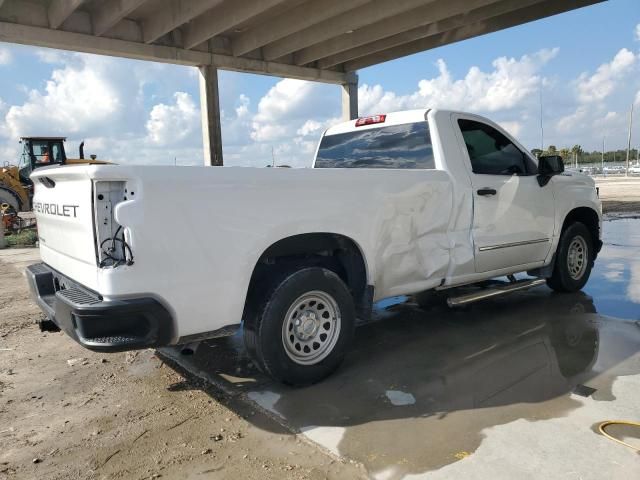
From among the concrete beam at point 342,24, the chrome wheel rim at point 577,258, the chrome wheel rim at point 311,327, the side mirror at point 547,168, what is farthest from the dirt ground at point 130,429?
the concrete beam at point 342,24

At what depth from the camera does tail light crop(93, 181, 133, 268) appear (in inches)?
118

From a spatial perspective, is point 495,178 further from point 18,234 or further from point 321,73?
point 321,73

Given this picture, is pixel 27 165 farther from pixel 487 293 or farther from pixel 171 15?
pixel 487 293

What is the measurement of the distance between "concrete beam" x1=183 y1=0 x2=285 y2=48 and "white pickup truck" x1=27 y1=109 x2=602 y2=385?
34.9 feet

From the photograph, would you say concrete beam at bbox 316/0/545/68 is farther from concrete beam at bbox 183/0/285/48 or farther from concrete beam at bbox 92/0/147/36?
concrete beam at bbox 92/0/147/36

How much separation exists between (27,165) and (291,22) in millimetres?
11451

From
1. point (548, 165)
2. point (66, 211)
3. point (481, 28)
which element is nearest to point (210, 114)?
point (481, 28)

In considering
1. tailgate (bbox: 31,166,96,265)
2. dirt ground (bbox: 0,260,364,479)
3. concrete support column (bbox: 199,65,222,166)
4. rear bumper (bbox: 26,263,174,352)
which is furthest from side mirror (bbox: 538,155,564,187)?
concrete support column (bbox: 199,65,222,166)

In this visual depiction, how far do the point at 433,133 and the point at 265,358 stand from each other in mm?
2646

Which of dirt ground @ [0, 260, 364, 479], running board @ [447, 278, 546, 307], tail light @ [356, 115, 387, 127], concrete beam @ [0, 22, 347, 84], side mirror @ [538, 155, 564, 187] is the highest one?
concrete beam @ [0, 22, 347, 84]

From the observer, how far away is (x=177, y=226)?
3.07 m

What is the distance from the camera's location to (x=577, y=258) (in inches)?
249

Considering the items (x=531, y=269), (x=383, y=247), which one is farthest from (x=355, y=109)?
(x=383, y=247)

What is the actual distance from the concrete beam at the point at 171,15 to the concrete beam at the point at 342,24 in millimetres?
4102
